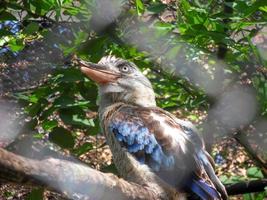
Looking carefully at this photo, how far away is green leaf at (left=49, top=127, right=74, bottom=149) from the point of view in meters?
1.61

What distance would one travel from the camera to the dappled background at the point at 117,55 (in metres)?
1.55

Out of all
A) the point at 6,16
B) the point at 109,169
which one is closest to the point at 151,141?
the point at 109,169

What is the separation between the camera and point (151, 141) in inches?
57.0

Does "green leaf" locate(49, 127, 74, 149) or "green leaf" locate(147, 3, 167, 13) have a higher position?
"green leaf" locate(147, 3, 167, 13)

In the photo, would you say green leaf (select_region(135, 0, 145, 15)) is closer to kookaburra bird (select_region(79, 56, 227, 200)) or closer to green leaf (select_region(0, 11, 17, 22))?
kookaburra bird (select_region(79, 56, 227, 200))

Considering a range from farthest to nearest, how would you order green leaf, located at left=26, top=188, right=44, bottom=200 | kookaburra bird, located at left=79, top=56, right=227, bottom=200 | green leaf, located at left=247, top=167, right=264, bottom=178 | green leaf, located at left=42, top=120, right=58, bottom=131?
green leaf, located at left=247, top=167, right=264, bottom=178
green leaf, located at left=42, top=120, right=58, bottom=131
green leaf, located at left=26, top=188, right=44, bottom=200
kookaburra bird, located at left=79, top=56, right=227, bottom=200

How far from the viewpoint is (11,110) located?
1597mm

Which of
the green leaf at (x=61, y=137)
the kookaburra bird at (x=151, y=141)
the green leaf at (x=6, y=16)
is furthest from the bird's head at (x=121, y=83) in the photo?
the green leaf at (x=6, y=16)

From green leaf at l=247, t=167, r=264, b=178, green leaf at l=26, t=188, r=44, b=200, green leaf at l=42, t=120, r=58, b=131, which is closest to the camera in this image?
green leaf at l=26, t=188, r=44, b=200

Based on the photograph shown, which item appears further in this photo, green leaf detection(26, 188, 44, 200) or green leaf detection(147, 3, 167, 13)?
green leaf detection(147, 3, 167, 13)

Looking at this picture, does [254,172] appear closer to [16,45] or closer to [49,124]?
[49,124]

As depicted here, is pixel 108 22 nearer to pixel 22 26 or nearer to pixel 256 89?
pixel 22 26

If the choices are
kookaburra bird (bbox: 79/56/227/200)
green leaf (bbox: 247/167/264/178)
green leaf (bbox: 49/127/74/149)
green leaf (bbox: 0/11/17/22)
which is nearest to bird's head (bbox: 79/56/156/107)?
kookaburra bird (bbox: 79/56/227/200)

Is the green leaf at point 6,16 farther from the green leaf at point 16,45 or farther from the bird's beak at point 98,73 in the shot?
the bird's beak at point 98,73
